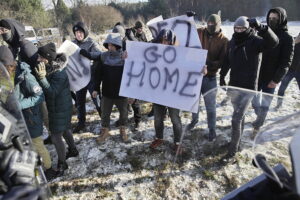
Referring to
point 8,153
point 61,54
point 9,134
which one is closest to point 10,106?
point 9,134

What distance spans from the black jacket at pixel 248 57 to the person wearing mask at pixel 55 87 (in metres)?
2.18

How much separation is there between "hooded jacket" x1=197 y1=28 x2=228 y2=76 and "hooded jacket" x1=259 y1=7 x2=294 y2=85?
0.60 meters

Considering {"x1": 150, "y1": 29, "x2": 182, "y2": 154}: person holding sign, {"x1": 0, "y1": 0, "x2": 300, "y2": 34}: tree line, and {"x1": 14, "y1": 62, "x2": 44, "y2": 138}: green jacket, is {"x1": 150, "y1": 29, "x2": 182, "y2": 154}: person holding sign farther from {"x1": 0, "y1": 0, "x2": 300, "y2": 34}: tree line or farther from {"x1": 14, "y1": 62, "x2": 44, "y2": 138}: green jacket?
{"x1": 0, "y1": 0, "x2": 300, "y2": 34}: tree line

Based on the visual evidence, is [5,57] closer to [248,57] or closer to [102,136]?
[102,136]

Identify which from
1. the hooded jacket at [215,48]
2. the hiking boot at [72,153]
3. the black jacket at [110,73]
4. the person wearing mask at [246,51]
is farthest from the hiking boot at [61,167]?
the hooded jacket at [215,48]

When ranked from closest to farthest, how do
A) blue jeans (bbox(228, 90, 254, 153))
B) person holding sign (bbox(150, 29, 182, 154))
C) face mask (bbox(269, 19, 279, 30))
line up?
1. blue jeans (bbox(228, 90, 254, 153))
2. person holding sign (bbox(150, 29, 182, 154))
3. face mask (bbox(269, 19, 279, 30))

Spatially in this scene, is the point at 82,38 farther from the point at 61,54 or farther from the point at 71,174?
the point at 71,174

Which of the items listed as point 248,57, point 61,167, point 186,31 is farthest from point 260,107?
point 61,167

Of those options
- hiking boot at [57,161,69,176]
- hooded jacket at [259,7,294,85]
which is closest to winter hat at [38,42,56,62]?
hiking boot at [57,161,69,176]

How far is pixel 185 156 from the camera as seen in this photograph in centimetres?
340

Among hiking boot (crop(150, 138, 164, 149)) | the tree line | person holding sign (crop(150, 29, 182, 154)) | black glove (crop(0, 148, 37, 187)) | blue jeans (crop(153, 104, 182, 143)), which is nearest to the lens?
black glove (crop(0, 148, 37, 187))

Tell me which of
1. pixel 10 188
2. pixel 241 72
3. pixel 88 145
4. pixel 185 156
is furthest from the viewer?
pixel 88 145

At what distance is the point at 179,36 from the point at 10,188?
104 inches

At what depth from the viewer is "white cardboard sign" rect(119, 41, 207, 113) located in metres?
2.83
